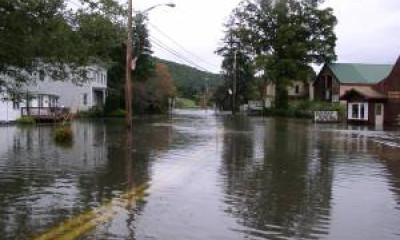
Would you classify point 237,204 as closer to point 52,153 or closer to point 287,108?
point 52,153

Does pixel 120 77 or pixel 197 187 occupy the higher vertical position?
pixel 120 77

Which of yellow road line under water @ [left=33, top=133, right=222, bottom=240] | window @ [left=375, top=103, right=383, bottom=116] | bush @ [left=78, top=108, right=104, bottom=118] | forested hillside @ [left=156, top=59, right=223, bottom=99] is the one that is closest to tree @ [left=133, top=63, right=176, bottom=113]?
bush @ [left=78, top=108, right=104, bottom=118]

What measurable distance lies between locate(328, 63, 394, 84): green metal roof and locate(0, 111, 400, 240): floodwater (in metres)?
63.5

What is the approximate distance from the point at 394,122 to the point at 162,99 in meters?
39.6

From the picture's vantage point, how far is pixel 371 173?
15.9 metres

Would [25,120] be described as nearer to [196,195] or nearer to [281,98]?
[196,195]

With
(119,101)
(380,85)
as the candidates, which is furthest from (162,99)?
(380,85)

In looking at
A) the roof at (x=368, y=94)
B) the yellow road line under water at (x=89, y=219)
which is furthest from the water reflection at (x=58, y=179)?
the roof at (x=368, y=94)

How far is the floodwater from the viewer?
850 centimetres

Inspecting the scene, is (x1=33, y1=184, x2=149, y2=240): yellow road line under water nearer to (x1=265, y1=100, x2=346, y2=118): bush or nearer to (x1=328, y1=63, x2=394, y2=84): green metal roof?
(x1=265, y1=100, x2=346, y2=118): bush

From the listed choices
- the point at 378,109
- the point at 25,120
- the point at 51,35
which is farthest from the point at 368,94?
the point at 51,35

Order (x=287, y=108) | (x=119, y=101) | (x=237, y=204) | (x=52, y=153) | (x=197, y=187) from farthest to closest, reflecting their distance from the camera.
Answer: (x=287, y=108)
(x=119, y=101)
(x=52, y=153)
(x=197, y=187)
(x=237, y=204)

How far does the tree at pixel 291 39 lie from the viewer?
7788 centimetres

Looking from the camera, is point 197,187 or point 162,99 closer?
point 197,187
